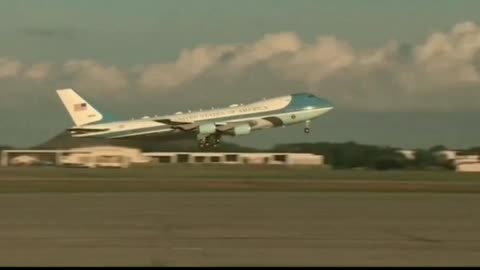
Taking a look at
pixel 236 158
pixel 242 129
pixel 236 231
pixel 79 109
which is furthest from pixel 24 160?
pixel 236 231

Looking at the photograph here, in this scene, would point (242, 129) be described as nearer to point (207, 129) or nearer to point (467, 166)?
point (207, 129)

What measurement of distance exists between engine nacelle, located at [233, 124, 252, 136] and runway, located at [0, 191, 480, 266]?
173 ft

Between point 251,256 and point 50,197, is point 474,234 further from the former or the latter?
point 50,197

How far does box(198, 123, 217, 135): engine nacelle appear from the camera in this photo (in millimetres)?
A: 93000

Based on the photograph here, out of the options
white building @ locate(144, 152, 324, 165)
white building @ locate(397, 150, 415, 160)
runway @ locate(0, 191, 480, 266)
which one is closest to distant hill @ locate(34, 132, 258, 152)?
white building @ locate(144, 152, 324, 165)

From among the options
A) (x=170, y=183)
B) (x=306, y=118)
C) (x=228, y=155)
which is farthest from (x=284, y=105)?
(x=170, y=183)

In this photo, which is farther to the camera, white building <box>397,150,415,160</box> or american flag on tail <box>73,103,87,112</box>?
american flag on tail <box>73,103,87,112</box>

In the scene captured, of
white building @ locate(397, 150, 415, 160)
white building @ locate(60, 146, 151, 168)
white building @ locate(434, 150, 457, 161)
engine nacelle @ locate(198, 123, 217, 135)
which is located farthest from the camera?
white building @ locate(397, 150, 415, 160)

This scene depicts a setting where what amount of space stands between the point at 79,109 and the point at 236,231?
2974 inches

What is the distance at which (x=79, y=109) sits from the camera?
97.8m

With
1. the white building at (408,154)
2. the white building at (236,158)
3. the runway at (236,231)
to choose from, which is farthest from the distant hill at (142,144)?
the runway at (236,231)

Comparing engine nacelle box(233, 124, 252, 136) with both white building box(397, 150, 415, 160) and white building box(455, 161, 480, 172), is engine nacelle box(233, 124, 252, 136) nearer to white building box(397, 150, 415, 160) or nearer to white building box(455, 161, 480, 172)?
white building box(397, 150, 415, 160)

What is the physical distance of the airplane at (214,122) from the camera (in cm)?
9294

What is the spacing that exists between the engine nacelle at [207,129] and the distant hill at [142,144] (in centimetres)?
432
